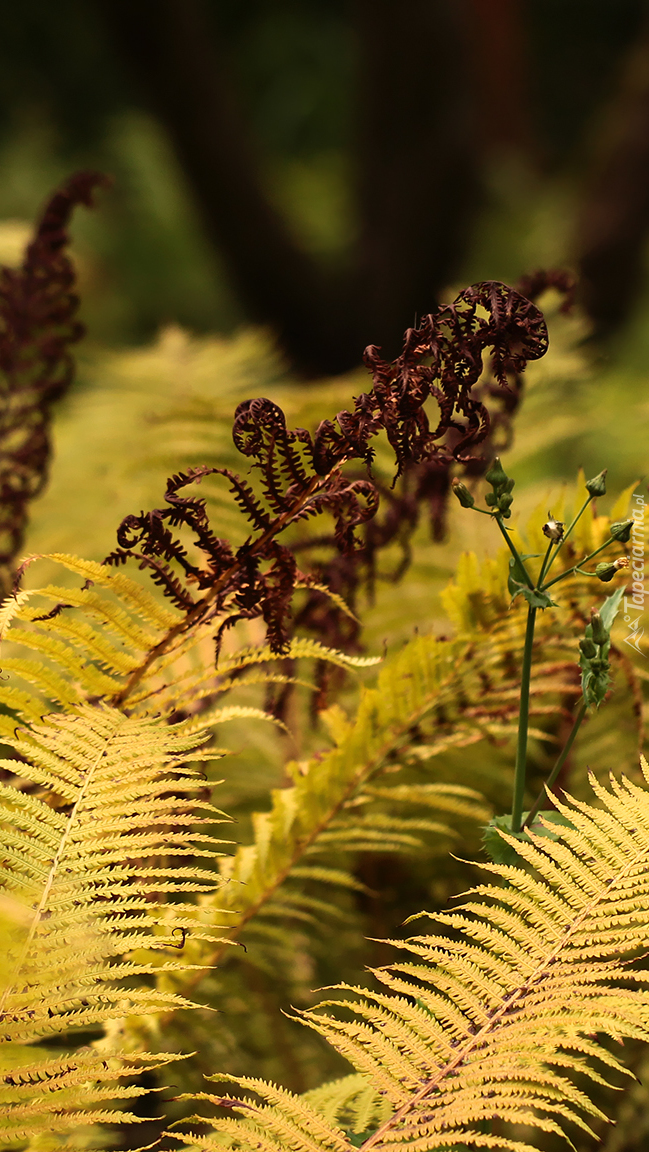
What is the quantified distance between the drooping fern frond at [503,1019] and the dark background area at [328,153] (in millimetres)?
809

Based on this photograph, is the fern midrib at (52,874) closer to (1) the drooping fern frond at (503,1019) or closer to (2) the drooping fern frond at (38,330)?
(1) the drooping fern frond at (503,1019)

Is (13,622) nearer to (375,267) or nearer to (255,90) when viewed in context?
(375,267)

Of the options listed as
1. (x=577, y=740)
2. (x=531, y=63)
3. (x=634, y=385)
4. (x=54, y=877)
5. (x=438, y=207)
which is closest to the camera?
(x=54, y=877)

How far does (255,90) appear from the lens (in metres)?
6.37

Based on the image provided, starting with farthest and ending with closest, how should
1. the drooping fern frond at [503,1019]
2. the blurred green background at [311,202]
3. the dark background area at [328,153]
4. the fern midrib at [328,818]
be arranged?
the dark background area at [328,153], the blurred green background at [311,202], the fern midrib at [328,818], the drooping fern frond at [503,1019]

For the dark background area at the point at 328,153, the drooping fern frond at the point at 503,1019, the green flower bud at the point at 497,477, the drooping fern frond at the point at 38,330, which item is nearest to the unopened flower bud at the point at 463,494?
the green flower bud at the point at 497,477

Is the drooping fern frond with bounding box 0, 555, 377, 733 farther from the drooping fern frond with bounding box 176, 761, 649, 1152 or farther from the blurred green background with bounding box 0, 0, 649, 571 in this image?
the blurred green background with bounding box 0, 0, 649, 571

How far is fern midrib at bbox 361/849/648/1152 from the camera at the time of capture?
0.31 metres

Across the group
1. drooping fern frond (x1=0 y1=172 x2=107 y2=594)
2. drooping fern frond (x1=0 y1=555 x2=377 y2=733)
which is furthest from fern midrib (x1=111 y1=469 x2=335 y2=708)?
drooping fern frond (x1=0 y1=172 x2=107 y2=594)

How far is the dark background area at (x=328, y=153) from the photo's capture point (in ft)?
8.86

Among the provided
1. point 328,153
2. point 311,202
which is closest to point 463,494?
point 311,202

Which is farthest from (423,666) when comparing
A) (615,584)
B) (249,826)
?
(249,826)

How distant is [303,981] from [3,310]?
520 millimetres

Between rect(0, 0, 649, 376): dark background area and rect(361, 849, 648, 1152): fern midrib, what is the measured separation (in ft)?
2.67
